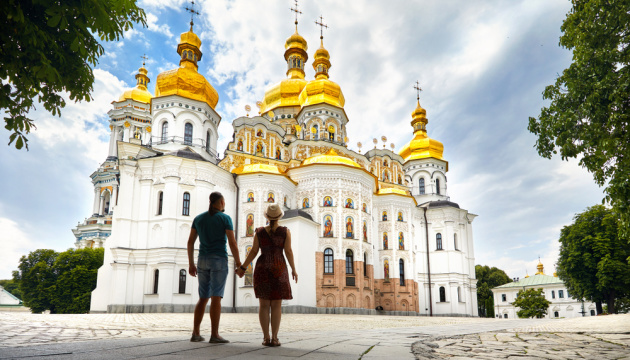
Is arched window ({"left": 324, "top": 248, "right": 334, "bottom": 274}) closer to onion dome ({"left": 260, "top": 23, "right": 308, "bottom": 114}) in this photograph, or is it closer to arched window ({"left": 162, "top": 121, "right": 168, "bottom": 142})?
arched window ({"left": 162, "top": 121, "right": 168, "bottom": 142})

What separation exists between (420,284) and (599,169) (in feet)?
95.4

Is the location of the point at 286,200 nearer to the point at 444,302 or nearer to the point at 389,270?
the point at 389,270

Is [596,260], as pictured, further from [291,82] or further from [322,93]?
[291,82]

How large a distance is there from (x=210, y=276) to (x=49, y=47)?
3.54 m

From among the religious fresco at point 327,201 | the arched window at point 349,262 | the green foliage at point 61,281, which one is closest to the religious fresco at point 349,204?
the religious fresco at point 327,201

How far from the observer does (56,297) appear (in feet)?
134

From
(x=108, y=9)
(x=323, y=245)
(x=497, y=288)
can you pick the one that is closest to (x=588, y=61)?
(x=108, y=9)

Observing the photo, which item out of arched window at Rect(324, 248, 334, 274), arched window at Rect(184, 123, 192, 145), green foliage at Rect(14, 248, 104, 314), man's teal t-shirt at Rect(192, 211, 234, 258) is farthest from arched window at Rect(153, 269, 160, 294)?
man's teal t-shirt at Rect(192, 211, 234, 258)

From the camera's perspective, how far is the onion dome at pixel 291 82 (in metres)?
44.3

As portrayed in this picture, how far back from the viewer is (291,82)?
1777 inches

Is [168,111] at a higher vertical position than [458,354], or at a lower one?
higher

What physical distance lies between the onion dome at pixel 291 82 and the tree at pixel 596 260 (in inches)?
1053

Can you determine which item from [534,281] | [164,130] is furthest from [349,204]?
[534,281]

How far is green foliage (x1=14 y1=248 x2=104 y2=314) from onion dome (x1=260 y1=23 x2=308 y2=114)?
73.3 feet
